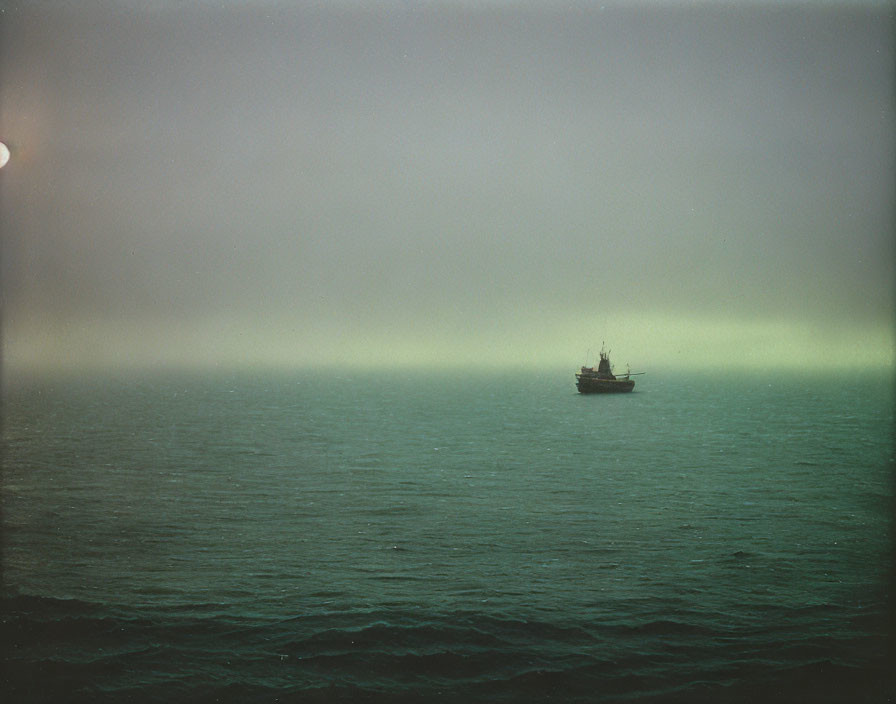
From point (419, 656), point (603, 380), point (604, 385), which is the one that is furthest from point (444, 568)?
point (604, 385)

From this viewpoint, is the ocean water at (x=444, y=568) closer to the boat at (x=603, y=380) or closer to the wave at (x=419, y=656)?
the wave at (x=419, y=656)

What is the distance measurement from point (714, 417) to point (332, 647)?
28.8 meters

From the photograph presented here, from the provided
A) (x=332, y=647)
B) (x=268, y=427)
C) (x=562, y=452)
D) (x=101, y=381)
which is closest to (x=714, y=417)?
(x=562, y=452)

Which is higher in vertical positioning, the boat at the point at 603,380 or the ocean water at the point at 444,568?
the boat at the point at 603,380

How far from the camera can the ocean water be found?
18.7 feet

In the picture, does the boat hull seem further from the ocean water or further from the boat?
the ocean water

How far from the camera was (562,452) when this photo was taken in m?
20.5

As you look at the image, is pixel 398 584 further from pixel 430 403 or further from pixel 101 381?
pixel 101 381

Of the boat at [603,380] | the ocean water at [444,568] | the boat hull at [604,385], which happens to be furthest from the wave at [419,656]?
the boat hull at [604,385]

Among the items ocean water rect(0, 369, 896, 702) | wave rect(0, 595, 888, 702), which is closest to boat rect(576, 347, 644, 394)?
ocean water rect(0, 369, 896, 702)

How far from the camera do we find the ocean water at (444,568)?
570cm

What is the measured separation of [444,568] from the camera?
8.85m

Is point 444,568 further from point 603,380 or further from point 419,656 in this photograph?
point 603,380

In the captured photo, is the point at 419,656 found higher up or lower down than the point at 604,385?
lower down
